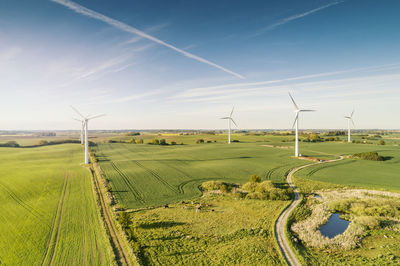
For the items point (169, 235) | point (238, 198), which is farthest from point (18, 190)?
point (238, 198)

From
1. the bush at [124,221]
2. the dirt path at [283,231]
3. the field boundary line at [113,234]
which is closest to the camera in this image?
the field boundary line at [113,234]


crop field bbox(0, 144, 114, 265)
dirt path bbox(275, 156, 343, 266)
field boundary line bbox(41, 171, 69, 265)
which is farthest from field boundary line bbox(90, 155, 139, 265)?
dirt path bbox(275, 156, 343, 266)

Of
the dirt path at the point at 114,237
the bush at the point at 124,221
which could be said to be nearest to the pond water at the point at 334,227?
the dirt path at the point at 114,237

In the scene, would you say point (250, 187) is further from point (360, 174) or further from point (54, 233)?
point (360, 174)

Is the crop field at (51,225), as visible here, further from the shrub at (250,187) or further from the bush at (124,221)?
the shrub at (250,187)

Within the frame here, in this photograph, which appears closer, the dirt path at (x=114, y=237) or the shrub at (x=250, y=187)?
the dirt path at (x=114, y=237)

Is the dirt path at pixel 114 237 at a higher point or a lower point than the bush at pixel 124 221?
lower

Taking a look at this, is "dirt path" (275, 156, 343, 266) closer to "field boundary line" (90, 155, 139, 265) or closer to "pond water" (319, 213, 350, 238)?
"pond water" (319, 213, 350, 238)
